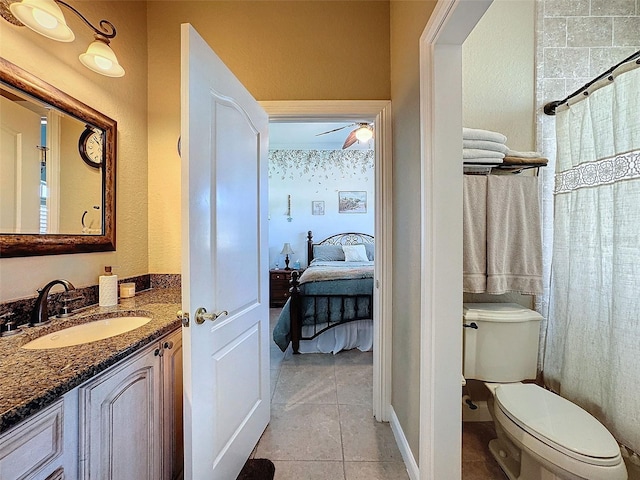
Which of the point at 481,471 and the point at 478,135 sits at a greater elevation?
the point at 478,135

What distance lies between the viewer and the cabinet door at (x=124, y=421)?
82 centimetres

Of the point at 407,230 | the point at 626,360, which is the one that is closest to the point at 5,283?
the point at 407,230

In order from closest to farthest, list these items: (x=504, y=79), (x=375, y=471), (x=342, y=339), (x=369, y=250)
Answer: (x=375, y=471) → (x=504, y=79) → (x=342, y=339) → (x=369, y=250)

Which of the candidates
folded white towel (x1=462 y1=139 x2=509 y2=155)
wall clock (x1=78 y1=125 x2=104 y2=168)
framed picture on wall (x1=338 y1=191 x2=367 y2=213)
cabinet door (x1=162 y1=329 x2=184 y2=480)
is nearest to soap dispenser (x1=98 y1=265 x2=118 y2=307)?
cabinet door (x1=162 y1=329 x2=184 y2=480)

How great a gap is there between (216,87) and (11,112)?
0.82 meters

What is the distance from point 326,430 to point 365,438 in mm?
248

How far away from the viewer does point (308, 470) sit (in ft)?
4.71

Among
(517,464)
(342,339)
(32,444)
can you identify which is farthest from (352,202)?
(32,444)

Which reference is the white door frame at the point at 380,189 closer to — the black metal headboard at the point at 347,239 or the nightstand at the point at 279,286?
the nightstand at the point at 279,286

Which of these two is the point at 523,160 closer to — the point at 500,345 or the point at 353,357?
the point at 500,345

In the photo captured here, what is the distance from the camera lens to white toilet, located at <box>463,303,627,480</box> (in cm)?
105

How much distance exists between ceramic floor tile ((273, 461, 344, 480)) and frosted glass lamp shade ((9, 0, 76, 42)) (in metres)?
2.26

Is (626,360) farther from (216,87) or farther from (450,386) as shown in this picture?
(216,87)

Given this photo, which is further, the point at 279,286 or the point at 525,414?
the point at 279,286
